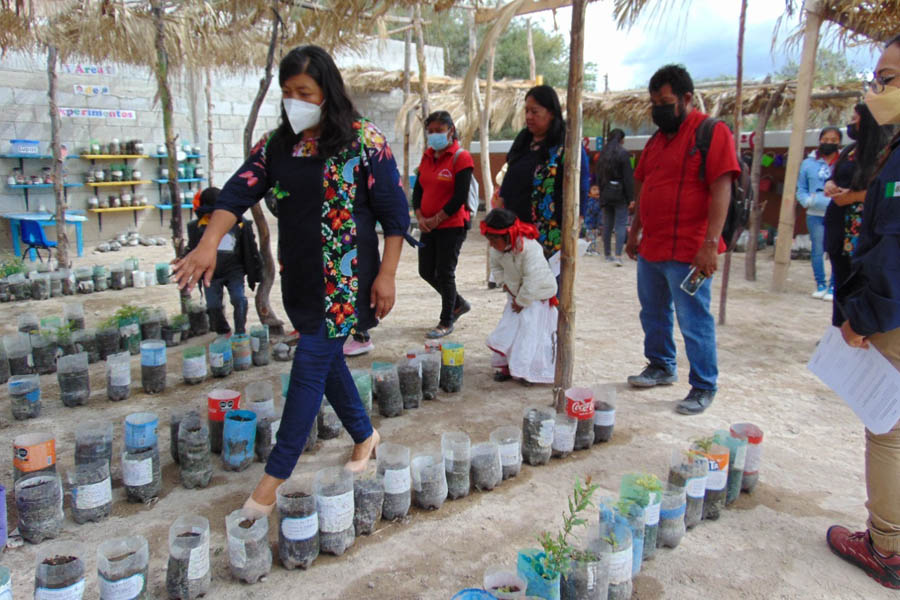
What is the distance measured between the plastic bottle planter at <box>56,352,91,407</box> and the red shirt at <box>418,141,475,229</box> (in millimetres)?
2548

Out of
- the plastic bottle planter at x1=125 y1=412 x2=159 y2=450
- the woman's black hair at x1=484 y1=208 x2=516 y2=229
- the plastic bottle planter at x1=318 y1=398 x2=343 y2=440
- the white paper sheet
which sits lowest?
the plastic bottle planter at x1=318 y1=398 x2=343 y2=440

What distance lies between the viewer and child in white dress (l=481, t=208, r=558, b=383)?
3.80 meters

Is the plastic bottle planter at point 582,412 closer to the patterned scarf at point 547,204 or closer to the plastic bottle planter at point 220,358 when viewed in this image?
the patterned scarf at point 547,204

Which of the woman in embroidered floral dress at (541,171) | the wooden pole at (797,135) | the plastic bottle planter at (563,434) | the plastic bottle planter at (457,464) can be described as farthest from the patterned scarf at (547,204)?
the wooden pole at (797,135)

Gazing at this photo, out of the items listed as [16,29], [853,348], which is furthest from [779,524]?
[16,29]

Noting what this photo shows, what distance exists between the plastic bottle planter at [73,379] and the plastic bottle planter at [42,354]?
27.9 inches

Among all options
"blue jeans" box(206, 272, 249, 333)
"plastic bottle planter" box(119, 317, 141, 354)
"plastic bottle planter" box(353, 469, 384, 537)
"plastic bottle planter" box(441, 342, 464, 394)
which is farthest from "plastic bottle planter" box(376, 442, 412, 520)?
"plastic bottle planter" box(119, 317, 141, 354)

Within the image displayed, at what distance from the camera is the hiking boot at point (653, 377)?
13.4 feet

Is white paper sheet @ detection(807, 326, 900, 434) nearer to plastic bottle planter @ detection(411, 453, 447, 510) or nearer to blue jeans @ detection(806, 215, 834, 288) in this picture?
plastic bottle planter @ detection(411, 453, 447, 510)

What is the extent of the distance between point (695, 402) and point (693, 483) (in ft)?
4.29

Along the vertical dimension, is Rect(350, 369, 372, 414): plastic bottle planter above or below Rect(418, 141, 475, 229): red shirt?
below

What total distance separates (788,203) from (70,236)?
10.8 metres

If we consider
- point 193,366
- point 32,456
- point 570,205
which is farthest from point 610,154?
point 32,456

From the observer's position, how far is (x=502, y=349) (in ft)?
13.7
